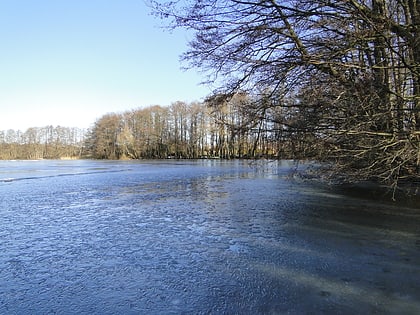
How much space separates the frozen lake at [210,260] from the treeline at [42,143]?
271ft

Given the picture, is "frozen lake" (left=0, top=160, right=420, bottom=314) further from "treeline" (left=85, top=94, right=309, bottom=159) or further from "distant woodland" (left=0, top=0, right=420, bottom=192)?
"treeline" (left=85, top=94, right=309, bottom=159)

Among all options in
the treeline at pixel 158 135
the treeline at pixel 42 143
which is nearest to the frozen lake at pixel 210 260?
the treeline at pixel 158 135

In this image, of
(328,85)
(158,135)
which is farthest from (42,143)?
(328,85)

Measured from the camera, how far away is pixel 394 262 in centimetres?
427

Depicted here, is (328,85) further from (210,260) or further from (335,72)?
(210,260)

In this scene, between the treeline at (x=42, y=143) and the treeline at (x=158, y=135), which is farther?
the treeline at (x=42, y=143)

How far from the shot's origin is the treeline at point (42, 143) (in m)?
83.7

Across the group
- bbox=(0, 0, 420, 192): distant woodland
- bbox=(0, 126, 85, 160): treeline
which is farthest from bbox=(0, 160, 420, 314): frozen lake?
bbox=(0, 126, 85, 160): treeline

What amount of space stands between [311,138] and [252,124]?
1462 mm

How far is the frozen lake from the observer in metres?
3.15

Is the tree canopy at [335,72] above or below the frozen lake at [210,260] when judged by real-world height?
above

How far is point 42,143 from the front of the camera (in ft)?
295

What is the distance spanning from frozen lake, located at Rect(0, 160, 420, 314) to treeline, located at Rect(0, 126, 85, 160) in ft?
271

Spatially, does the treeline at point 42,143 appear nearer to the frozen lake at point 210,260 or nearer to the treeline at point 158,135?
the treeline at point 158,135
